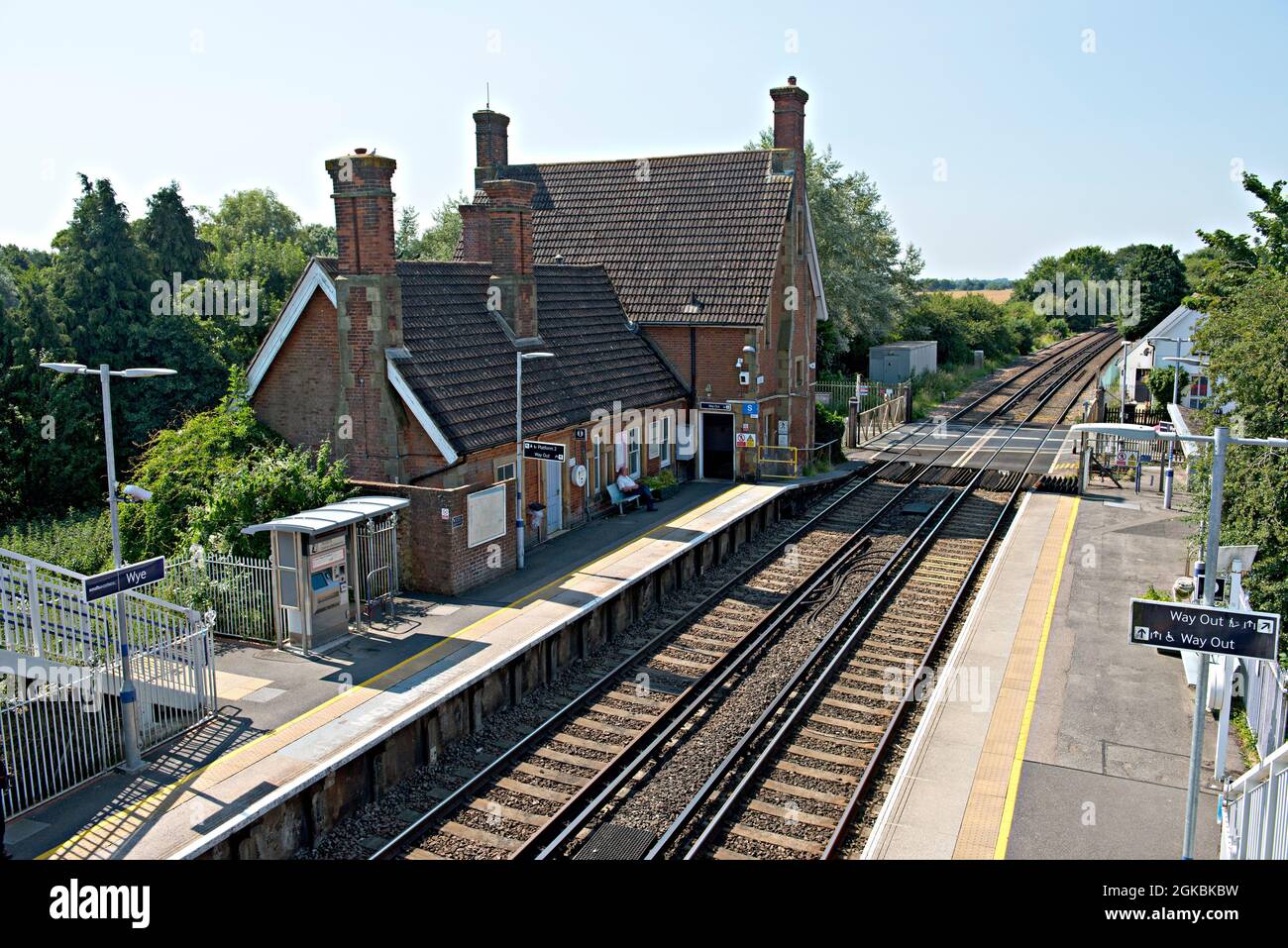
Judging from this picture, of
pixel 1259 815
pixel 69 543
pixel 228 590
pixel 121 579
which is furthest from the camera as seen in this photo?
pixel 69 543

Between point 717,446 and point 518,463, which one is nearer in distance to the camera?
point 518,463

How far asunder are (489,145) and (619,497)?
49.8 feet

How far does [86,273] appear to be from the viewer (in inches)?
1133

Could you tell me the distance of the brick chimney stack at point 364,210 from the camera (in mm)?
18875

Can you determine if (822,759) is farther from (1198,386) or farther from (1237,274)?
(1198,386)

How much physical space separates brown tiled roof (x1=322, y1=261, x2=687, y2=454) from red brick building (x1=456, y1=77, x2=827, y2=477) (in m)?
1.27

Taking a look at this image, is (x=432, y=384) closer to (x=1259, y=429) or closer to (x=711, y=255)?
(x=711, y=255)

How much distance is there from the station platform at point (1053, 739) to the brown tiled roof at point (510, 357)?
1034 centimetres

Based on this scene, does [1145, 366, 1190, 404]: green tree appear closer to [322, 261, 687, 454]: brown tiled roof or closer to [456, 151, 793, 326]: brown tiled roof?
[456, 151, 793, 326]: brown tiled roof

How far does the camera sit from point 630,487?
86.1 feet

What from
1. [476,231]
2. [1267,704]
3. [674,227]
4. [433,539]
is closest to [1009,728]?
[1267,704]

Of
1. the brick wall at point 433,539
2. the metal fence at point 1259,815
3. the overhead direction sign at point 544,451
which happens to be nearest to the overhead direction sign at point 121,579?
the brick wall at point 433,539

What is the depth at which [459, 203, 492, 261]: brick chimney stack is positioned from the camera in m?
27.5

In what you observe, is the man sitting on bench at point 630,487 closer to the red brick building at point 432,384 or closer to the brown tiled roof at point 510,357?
the red brick building at point 432,384
